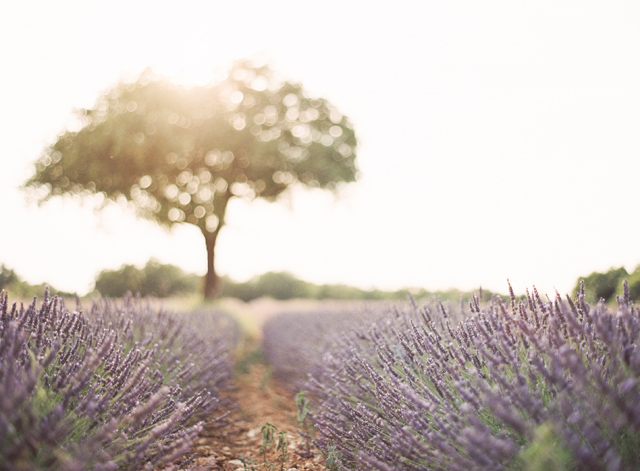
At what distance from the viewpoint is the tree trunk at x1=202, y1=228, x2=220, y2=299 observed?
13477 millimetres

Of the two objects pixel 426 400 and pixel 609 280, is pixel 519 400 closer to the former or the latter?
pixel 426 400

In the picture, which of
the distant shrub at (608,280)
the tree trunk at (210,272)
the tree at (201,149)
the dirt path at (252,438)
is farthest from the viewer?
the tree trunk at (210,272)

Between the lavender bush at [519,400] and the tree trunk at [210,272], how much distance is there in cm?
1187

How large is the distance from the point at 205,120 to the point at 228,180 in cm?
206

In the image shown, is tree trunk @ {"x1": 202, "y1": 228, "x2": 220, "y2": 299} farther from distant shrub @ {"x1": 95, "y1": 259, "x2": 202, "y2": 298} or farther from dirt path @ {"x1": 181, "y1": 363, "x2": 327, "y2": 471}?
dirt path @ {"x1": 181, "y1": 363, "x2": 327, "y2": 471}

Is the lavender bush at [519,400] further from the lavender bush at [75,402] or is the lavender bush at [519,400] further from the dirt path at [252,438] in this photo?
the lavender bush at [75,402]

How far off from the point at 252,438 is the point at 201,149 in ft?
36.2

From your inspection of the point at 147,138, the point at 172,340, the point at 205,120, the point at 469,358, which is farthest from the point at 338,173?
the point at 469,358

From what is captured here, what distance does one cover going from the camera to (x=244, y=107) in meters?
12.6

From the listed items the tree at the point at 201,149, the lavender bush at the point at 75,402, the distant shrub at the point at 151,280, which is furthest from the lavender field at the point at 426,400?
the distant shrub at the point at 151,280

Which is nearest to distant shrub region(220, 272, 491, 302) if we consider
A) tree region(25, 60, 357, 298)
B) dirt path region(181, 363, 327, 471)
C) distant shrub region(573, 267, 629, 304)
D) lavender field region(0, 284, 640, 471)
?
tree region(25, 60, 357, 298)

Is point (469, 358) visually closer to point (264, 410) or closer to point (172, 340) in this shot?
point (172, 340)

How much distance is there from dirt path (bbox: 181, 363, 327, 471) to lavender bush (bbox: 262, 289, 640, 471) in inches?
17.9

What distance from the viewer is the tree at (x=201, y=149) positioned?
11.5 metres
